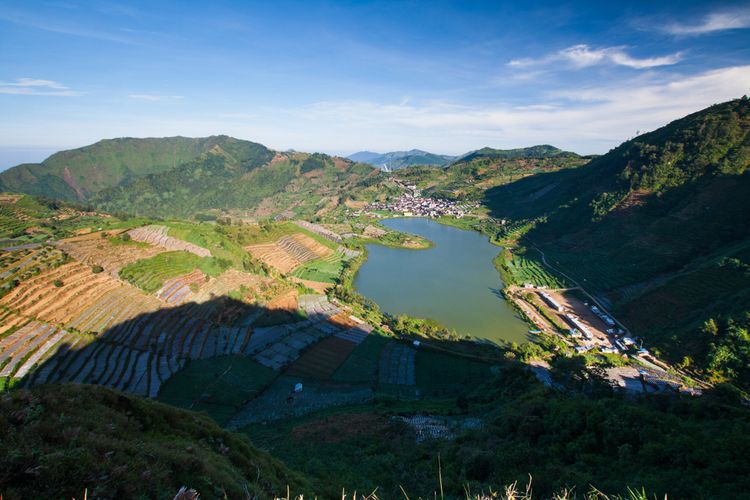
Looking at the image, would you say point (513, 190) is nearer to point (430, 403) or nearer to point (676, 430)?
point (430, 403)

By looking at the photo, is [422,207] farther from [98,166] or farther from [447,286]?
[98,166]

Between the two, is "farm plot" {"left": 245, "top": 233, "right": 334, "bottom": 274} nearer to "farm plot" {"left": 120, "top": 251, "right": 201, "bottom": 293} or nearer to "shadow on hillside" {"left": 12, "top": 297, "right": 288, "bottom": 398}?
"farm plot" {"left": 120, "top": 251, "right": 201, "bottom": 293}

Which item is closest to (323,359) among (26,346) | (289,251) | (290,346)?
(290,346)

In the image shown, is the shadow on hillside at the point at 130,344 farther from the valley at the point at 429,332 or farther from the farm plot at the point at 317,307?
the farm plot at the point at 317,307

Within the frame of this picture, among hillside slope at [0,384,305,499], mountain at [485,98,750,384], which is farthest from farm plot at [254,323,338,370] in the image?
mountain at [485,98,750,384]

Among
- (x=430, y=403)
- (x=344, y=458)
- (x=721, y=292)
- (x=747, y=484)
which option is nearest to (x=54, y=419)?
(x=344, y=458)

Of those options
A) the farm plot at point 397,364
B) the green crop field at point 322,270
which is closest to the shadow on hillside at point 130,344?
the farm plot at point 397,364
